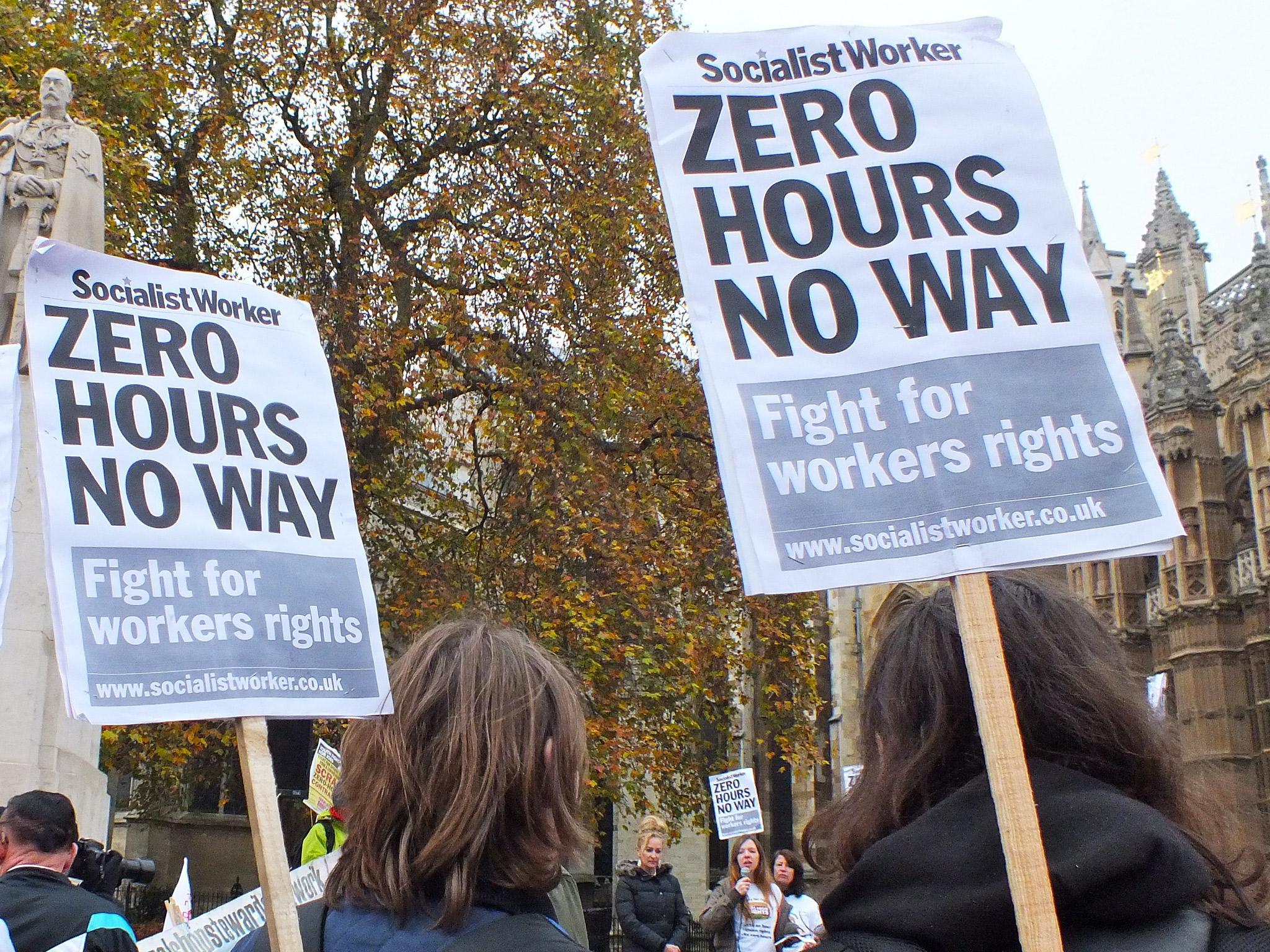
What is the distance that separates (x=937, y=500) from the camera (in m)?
2.32

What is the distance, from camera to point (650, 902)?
31.7 ft

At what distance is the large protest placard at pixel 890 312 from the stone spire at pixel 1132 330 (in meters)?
36.6

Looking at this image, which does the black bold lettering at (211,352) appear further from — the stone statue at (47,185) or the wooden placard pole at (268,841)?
the stone statue at (47,185)

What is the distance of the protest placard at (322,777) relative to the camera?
6.89m

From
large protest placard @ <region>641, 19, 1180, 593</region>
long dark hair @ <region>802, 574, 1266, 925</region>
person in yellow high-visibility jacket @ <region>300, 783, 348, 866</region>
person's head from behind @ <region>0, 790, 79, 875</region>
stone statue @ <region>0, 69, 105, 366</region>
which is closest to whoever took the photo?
long dark hair @ <region>802, 574, 1266, 925</region>

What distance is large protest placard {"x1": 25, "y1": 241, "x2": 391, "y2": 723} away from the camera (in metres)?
2.82

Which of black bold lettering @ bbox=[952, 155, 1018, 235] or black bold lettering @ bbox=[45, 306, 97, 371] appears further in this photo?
black bold lettering @ bbox=[45, 306, 97, 371]

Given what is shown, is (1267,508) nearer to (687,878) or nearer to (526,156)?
(687,878)

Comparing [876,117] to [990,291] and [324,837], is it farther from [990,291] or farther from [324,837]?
[324,837]

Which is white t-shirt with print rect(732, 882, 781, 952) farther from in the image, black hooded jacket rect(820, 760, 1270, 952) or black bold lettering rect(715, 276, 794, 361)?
black hooded jacket rect(820, 760, 1270, 952)

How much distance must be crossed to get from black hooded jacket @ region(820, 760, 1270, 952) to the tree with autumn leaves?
11.6 meters

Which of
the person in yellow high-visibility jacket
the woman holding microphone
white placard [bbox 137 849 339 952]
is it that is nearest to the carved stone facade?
the woman holding microphone

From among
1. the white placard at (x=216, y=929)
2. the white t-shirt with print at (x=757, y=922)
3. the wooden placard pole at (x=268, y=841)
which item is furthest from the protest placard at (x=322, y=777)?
the wooden placard pole at (x=268, y=841)

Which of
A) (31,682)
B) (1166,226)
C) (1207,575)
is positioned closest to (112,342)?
(31,682)
